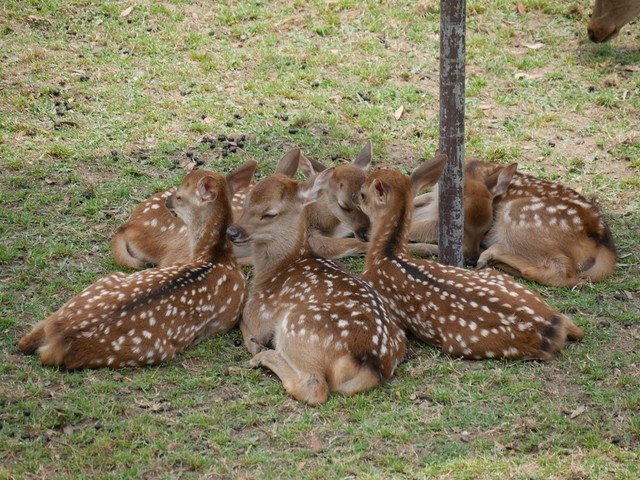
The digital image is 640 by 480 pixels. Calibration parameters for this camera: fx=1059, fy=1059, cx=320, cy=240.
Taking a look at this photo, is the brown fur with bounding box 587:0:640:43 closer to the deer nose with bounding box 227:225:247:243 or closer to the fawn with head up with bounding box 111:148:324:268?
the fawn with head up with bounding box 111:148:324:268

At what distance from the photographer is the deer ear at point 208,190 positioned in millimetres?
6668

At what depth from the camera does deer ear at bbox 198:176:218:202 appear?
667 centimetres

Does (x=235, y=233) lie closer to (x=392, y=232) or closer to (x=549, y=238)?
(x=392, y=232)

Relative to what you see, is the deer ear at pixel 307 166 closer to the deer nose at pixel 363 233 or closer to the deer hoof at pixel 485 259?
the deer nose at pixel 363 233

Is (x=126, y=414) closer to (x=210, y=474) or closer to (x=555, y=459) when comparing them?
(x=210, y=474)

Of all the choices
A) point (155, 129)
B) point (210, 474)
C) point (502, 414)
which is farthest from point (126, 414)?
point (155, 129)

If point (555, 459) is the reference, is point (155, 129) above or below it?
above

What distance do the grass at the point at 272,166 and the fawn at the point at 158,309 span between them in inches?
4.6

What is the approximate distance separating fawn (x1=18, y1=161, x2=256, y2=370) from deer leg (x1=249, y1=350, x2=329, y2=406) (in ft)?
1.66

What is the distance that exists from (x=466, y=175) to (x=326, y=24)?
11.5 ft

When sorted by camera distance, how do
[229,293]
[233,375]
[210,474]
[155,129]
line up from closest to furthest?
1. [210,474]
2. [233,375]
3. [229,293]
4. [155,129]

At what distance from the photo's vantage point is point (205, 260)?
6.53 metres

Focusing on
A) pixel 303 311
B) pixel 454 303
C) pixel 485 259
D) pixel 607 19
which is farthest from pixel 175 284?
pixel 607 19

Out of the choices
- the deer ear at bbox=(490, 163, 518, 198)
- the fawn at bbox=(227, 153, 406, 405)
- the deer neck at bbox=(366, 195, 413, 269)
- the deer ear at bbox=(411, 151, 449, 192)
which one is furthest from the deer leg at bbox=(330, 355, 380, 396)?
the deer ear at bbox=(490, 163, 518, 198)
